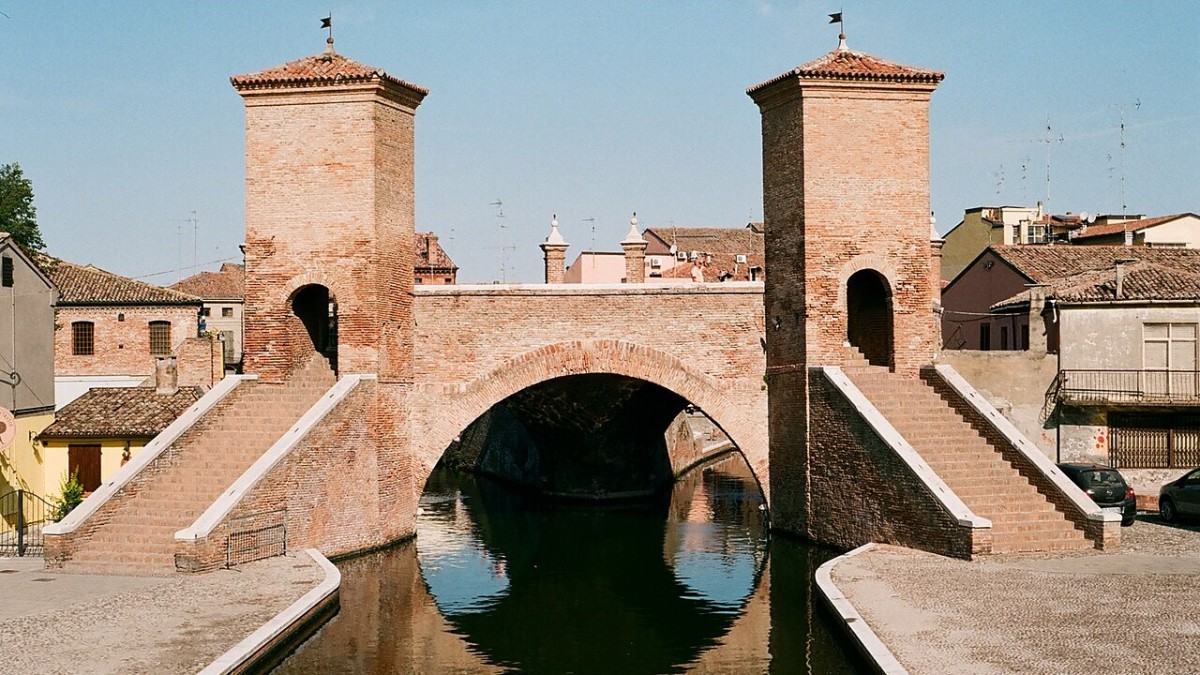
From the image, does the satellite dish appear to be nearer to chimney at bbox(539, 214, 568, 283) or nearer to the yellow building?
the yellow building

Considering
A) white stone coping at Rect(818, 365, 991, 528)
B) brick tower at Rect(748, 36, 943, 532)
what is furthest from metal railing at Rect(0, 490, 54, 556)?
white stone coping at Rect(818, 365, 991, 528)

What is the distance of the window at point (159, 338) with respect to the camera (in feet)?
115

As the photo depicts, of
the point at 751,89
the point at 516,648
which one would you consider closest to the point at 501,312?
the point at 751,89

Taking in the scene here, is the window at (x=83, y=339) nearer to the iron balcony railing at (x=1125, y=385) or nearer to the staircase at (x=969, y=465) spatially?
the staircase at (x=969, y=465)

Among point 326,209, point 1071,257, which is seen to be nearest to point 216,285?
point 326,209

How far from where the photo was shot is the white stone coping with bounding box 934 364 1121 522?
1891cm

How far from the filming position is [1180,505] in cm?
2278

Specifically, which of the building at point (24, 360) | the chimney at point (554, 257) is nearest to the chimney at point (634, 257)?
the chimney at point (554, 257)

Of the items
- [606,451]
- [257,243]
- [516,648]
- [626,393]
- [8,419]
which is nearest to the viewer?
[516,648]

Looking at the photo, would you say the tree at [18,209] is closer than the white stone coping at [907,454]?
No

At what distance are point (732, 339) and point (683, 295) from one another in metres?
1.31

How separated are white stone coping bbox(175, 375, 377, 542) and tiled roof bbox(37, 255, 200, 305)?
14.3 m

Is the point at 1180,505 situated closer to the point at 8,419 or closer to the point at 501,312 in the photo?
the point at 501,312

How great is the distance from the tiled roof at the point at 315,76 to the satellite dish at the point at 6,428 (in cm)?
736
